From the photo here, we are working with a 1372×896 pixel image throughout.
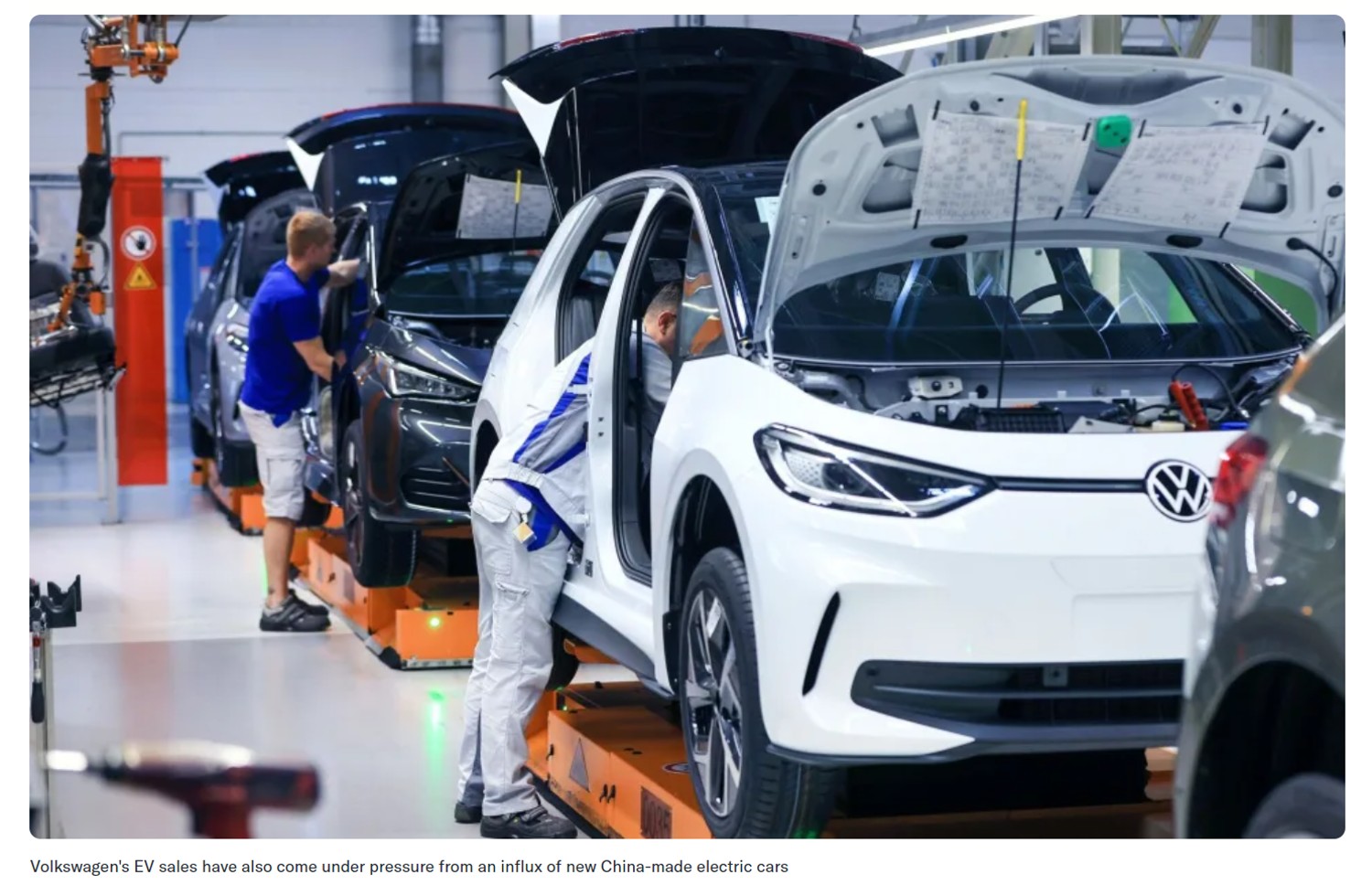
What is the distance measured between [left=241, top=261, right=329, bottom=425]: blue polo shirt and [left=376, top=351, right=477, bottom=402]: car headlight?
786 millimetres

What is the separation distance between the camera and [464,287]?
7.23 m

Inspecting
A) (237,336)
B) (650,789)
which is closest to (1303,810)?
(650,789)

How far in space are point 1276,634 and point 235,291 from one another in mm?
9068

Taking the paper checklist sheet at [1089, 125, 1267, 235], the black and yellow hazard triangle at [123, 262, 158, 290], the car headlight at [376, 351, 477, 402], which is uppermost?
the paper checklist sheet at [1089, 125, 1267, 235]

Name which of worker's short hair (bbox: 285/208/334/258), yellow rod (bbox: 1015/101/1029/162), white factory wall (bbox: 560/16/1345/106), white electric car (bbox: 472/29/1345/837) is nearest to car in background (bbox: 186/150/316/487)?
worker's short hair (bbox: 285/208/334/258)

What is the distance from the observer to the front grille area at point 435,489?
21.3ft

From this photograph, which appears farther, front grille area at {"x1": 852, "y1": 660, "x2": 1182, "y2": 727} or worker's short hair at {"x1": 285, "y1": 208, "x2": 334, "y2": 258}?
worker's short hair at {"x1": 285, "y1": 208, "x2": 334, "y2": 258}

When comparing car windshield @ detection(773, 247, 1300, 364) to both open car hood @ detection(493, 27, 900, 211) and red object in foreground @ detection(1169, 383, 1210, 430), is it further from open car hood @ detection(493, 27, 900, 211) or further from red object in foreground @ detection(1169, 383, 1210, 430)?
open car hood @ detection(493, 27, 900, 211)

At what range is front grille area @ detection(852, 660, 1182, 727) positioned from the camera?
3.23 m

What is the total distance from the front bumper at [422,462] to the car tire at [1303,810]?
444 cm

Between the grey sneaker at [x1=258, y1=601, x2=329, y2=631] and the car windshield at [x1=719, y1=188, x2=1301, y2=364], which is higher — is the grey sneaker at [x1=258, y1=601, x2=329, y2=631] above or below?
below

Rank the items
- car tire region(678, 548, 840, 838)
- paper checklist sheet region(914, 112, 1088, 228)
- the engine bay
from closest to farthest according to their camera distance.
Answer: car tire region(678, 548, 840, 838) → paper checklist sheet region(914, 112, 1088, 228) → the engine bay

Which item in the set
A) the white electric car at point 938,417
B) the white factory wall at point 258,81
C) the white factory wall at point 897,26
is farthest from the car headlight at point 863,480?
the white factory wall at point 258,81
